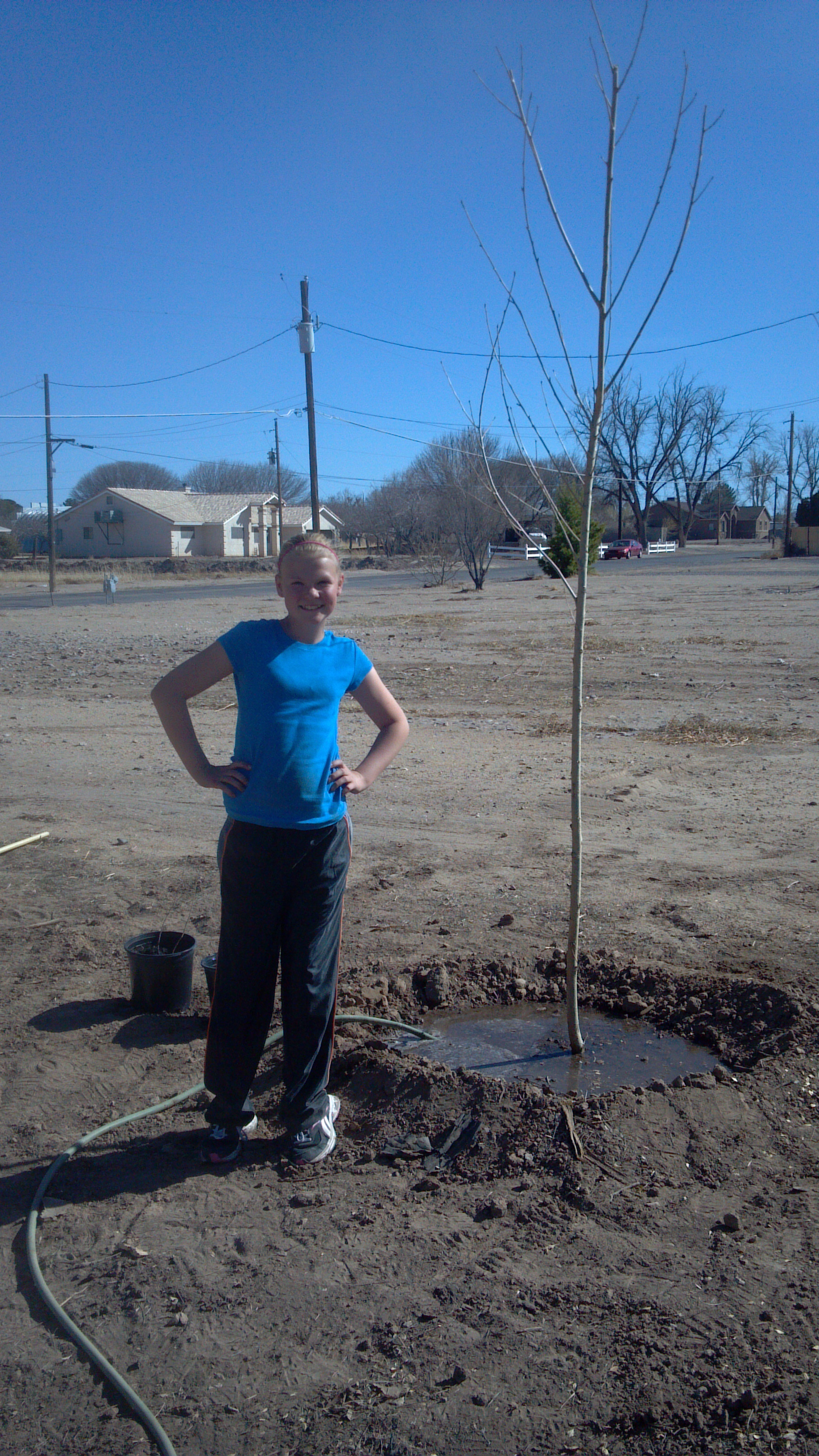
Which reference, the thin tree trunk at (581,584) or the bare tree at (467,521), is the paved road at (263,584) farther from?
the thin tree trunk at (581,584)

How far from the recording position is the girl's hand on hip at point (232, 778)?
9.41 feet

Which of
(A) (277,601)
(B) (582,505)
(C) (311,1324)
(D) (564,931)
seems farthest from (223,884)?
(A) (277,601)

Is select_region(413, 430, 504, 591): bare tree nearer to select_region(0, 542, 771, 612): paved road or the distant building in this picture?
select_region(0, 542, 771, 612): paved road

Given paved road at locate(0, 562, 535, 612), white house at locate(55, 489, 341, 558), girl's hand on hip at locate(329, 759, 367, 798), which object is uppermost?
white house at locate(55, 489, 341, 558)

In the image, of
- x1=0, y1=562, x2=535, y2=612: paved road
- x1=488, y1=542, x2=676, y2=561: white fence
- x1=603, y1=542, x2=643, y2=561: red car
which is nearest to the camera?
x1=0, y1=562, x2=535, y2=612: paved road

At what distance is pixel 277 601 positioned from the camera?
26.5 metres

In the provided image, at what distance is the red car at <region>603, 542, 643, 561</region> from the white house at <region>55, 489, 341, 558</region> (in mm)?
20322

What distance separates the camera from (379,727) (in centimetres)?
322

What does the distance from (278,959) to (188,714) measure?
833 millimetres

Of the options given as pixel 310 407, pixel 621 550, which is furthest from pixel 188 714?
pixel 621 550

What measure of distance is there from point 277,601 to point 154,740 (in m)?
17.6

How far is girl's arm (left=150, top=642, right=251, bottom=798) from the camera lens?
2883mm

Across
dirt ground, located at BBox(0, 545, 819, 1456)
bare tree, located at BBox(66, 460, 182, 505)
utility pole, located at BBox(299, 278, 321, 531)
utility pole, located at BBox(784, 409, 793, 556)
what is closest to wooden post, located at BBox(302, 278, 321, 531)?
utility pole, located at BBox(299, 278, 321, 531)

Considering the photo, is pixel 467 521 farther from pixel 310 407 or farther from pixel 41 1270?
pixel 41 1270
